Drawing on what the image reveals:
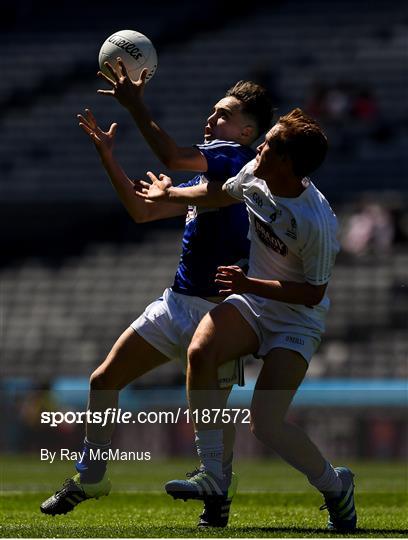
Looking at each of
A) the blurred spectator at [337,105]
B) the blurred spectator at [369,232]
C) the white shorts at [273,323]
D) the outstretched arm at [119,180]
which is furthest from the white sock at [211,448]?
the blurred spectator at [337,105]

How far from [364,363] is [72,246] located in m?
5.53

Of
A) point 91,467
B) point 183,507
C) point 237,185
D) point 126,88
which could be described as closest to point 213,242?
point 237,185

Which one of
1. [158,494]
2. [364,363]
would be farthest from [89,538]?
[364,363]

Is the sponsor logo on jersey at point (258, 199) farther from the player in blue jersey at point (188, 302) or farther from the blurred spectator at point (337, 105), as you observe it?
the blurred spectator at point (337, 105)

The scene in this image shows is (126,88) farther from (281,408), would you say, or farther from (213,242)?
(281,408)

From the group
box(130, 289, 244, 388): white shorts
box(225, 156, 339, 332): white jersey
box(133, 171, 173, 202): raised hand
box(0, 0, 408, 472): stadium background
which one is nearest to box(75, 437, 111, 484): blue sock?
box(130, 289, 244, 388): white shorts

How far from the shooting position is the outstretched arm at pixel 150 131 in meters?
6.50

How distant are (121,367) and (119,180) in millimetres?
905

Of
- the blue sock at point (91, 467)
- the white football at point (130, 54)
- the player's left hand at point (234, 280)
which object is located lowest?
the blue sock at point (91, 467)

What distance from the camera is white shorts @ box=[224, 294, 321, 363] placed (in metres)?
6.42

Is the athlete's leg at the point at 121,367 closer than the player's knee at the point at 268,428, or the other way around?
the player's knee at the point at 268,428

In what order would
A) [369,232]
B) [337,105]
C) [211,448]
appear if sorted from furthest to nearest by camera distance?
[337,105], [369,232], [211,448]

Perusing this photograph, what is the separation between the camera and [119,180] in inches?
279

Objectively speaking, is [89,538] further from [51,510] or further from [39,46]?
[39,46]
